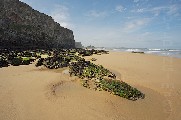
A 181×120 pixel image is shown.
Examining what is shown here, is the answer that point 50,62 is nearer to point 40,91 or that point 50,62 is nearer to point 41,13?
Result: point 40,91

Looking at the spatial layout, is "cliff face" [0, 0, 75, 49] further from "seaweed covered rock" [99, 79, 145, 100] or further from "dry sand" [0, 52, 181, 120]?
"seaweed covered rock" [99, 79, 145, 100]

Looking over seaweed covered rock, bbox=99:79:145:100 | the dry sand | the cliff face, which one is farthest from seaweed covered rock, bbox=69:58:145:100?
the cliff face

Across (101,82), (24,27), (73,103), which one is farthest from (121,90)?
(24,27)

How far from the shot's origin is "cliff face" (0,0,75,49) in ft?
126

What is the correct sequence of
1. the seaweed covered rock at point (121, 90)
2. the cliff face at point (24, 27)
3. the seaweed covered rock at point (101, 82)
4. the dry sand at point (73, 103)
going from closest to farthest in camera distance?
the dry sand at point (73, 103), the seaweed covered rock at point (121, 90), the seaweed covered rock at point (101, 82), the cliff face at point (24, 27)

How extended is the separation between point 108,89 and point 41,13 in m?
56.0

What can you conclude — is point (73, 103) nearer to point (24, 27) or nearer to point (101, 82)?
point (101, 82)

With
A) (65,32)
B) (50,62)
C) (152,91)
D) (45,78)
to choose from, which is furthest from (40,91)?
(65,32)

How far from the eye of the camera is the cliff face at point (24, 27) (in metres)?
38.3

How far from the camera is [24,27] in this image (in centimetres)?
4562

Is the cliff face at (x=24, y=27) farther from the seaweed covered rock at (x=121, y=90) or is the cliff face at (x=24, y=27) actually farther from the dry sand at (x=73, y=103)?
the seaweed covered rock at (x=121, y=90)

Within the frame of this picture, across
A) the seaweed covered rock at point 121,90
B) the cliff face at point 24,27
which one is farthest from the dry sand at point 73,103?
the cliff face at point 24,27

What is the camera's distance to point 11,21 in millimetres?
41625

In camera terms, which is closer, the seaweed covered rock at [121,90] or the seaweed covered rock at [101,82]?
the seaweed covered rock at [121,90]
